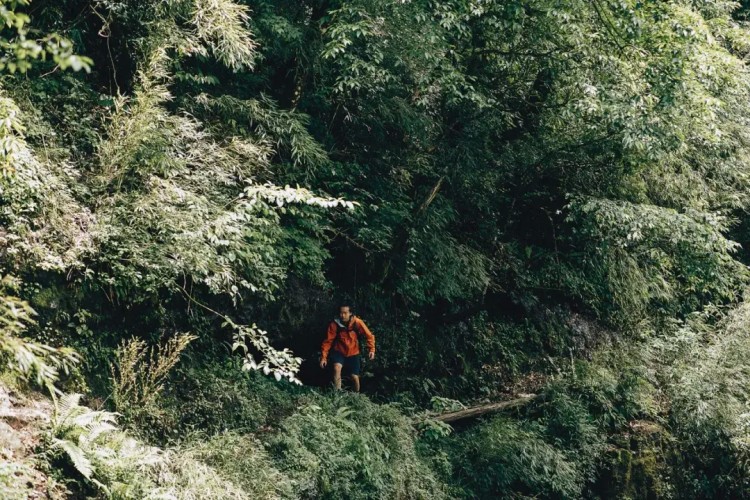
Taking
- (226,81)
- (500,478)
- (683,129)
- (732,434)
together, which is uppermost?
(683,129)

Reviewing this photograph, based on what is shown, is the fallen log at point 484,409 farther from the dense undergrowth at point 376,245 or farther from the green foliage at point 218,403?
the green foliage at point 218,403

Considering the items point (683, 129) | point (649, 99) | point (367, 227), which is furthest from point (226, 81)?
point (683, 129)

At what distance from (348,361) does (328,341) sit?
0.61 metres

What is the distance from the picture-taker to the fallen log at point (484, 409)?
448 inches

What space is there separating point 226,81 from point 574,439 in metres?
7.96

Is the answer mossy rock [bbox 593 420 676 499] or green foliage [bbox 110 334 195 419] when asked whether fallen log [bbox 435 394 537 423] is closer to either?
mossy rock [bbox 593 420 676 499]

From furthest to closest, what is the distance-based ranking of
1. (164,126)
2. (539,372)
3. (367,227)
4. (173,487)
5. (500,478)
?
1. (539,372)
2. (367,227)
3. (500,478)
4. (164,126)
5. (173,487)

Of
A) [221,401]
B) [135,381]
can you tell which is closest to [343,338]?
[221,401]

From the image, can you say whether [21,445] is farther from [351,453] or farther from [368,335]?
[368,335]

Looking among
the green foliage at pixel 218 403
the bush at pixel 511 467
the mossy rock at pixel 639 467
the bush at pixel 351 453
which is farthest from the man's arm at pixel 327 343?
the mossy rock at pixel 639 467

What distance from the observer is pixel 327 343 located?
10.5m

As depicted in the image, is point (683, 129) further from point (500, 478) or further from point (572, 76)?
point (500, 478)

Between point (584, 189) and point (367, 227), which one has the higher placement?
point (584, 189)

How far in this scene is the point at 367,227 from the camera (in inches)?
445
